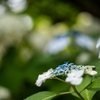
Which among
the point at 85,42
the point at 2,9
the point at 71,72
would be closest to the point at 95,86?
the point at 71,72

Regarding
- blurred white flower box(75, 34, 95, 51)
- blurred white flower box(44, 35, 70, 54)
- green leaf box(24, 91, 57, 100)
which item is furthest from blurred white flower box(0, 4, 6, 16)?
green leaf box(24, 91, 57, 100)

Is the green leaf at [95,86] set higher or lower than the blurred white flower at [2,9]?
lower

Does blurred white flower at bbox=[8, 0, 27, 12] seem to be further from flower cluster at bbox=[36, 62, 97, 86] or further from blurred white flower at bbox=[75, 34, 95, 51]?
flower cluster at bbox=[36, 62, 97, 86]

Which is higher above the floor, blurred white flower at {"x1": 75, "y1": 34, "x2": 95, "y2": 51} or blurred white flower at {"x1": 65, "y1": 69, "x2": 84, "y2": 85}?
blurred white flower at {"x1": 75, "y1": 34, "x2": 95, "y2": 51}

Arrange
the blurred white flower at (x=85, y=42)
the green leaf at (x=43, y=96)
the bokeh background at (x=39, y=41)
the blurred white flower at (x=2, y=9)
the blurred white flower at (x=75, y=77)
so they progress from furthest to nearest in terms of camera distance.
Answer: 1. the blurred white flower at (x=2, y=9)
2. the blurred white flower at (x=85, y=42)
3. the bokeh background at (x=39, y=41)
4. the green leaf at (x=43, y=96)
5. the blurred white flower at (x=75, y=77)

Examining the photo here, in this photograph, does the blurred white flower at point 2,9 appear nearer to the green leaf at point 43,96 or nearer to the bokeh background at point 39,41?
the bokeh background at point 39,41

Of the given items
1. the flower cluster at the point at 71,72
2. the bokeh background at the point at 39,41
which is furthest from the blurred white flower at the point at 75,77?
the bokeh background at the point at 39,41
